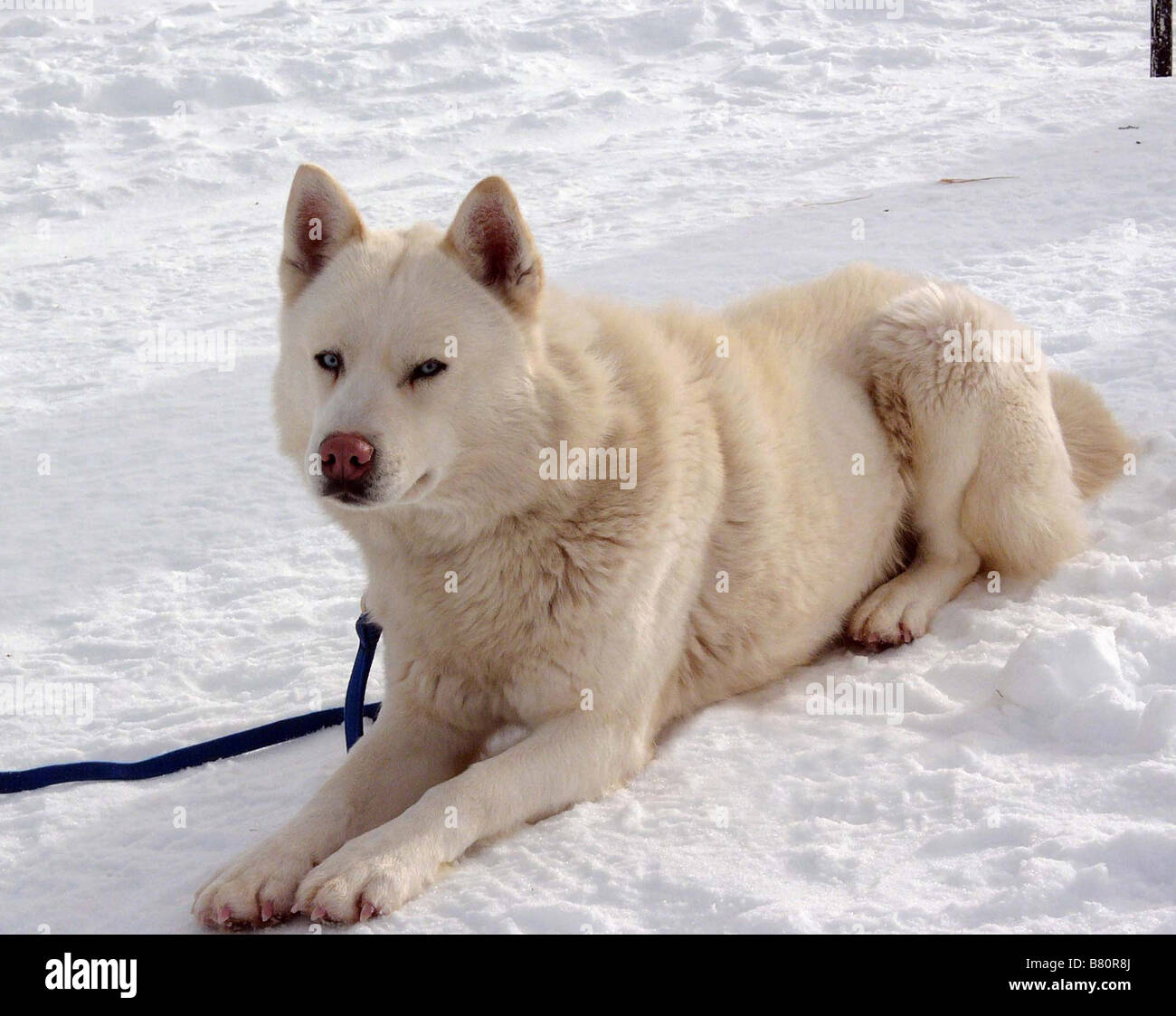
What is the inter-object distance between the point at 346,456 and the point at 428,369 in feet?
1.17

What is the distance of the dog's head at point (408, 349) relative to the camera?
2.75 m

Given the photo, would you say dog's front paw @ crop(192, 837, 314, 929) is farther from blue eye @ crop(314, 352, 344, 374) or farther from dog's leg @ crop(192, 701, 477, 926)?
blue eye @ crop(314, 352, 344, 374)

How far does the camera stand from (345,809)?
2.86 meters

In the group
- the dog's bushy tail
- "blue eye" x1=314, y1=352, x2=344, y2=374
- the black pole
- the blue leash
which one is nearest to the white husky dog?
"blue eye" x1=314, y1=352, x2=344, y2=374

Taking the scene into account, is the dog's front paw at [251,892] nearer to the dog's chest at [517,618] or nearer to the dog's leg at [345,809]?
the dog's leg at [345,809]

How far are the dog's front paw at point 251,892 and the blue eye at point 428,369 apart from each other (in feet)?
3.69

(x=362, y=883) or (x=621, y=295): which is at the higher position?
(x=621, y=295)

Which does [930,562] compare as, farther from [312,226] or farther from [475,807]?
[312,226]

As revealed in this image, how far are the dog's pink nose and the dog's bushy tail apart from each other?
267 cm

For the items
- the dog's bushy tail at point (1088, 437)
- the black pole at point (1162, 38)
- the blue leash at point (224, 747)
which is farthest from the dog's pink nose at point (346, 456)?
the black pole at point (1162, 38)

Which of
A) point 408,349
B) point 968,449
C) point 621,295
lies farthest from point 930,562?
point 621,295

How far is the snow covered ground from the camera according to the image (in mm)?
2600
